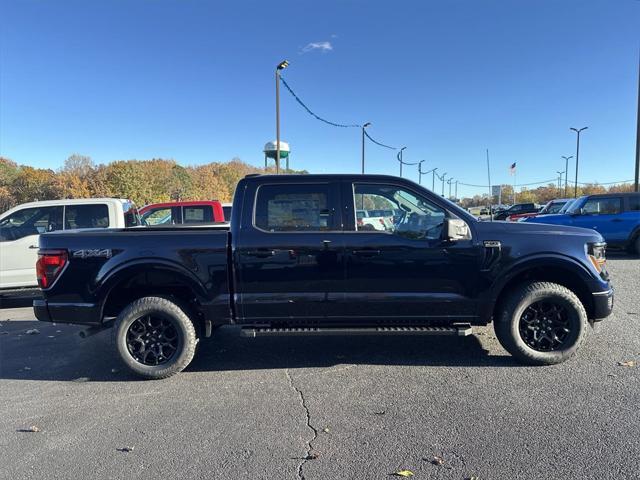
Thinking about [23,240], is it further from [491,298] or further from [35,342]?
[491,298]

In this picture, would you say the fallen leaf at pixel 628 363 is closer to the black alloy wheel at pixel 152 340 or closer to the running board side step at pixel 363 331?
the running board side step at pixel 363 331

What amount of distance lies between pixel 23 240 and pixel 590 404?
836cm

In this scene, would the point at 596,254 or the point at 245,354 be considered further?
the point at 245,354

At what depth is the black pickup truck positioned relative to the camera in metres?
4.14

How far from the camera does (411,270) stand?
4.15 meters

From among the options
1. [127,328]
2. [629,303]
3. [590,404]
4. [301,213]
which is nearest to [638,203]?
[629,303]

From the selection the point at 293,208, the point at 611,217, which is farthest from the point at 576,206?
the point at 293,208

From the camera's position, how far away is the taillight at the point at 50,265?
416cm

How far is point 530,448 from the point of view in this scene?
2869 mm

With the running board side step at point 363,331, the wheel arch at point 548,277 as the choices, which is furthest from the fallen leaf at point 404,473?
the wheel arch at point 548,277

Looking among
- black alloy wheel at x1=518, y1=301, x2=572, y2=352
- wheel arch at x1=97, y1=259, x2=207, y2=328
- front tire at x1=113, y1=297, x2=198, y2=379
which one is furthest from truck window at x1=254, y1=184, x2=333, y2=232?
black alloy wheel at x1=518, y1=301, x2=572, y2=352

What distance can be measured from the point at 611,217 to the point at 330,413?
1173 cm

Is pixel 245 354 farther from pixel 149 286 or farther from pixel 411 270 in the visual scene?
pixel 411 270

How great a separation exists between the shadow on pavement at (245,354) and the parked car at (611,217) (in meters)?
8.39
